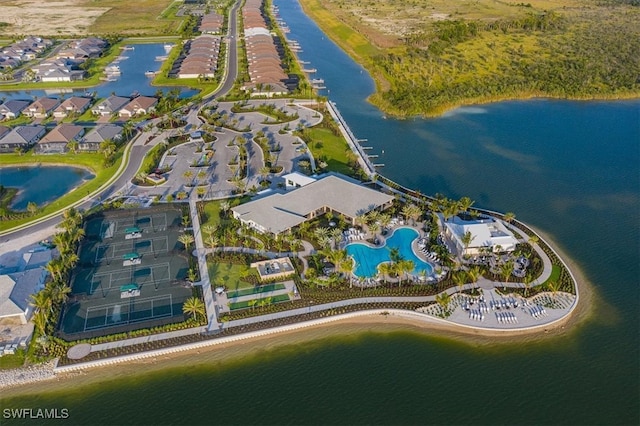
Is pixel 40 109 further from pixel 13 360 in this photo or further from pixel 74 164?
pixel 13 360

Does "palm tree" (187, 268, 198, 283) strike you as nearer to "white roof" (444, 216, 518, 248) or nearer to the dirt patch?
"white roof" (444, 216, 518, 248)

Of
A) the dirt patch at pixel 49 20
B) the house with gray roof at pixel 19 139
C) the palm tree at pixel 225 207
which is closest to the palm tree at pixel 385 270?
the palm tree at pixel 225 207

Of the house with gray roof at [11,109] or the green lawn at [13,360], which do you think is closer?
the green lawn at [13,360]

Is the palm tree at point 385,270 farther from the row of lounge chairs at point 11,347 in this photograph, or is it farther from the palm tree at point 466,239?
the row of lounge chairs at point 11,347

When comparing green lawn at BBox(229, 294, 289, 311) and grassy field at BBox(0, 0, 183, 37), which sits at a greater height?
grassy field at BBox(0, 0, 183, 37)

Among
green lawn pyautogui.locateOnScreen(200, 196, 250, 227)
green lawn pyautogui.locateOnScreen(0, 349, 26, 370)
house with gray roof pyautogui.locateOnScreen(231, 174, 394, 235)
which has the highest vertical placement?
house with gray roof pyautogui.locateOnScreen(231, 174, 394, 235)

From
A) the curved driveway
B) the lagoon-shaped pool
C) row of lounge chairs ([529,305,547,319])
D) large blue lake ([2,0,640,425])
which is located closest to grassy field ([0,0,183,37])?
the curved driveway

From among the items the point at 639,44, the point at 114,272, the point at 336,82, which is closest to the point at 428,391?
the point at 114,272
